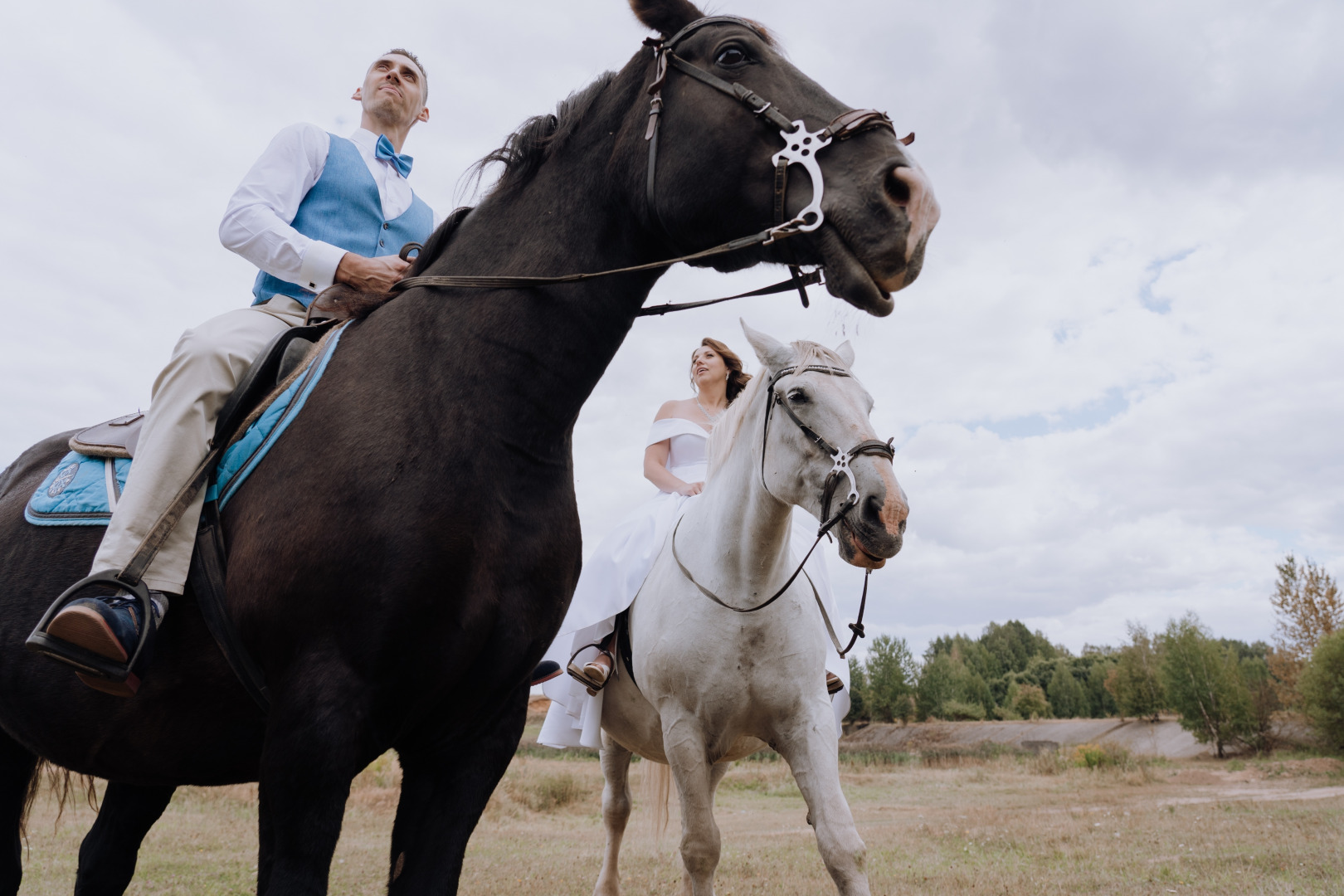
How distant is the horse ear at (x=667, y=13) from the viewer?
2.18 m

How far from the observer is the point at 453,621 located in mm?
1784

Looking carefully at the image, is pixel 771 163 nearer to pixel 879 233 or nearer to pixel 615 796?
pixel 879 233

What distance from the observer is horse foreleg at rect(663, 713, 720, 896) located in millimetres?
3949

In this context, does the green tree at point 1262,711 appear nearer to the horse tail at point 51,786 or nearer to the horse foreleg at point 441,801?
the horse foreleg at point 441,801

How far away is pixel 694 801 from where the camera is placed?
397cm

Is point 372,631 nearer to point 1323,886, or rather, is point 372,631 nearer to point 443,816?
point 443,816

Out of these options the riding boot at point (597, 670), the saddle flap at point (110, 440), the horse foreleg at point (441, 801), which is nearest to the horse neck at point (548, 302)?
the horse foreleg at point (441, 801)

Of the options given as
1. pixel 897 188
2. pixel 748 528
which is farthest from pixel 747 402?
pixel 897 188

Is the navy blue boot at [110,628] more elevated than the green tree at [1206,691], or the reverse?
the navy blue boot at [110,628]

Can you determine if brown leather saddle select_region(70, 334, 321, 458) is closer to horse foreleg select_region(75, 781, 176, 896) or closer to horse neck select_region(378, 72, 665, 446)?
horse neck select_region(378, 72, 665, 446)

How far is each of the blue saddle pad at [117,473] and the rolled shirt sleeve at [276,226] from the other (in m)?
0.29

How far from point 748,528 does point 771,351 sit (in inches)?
37.7

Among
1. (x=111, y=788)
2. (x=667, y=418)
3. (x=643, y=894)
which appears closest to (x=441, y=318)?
(x=111, y=788)

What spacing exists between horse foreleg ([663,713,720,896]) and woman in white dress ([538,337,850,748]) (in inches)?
31.0
